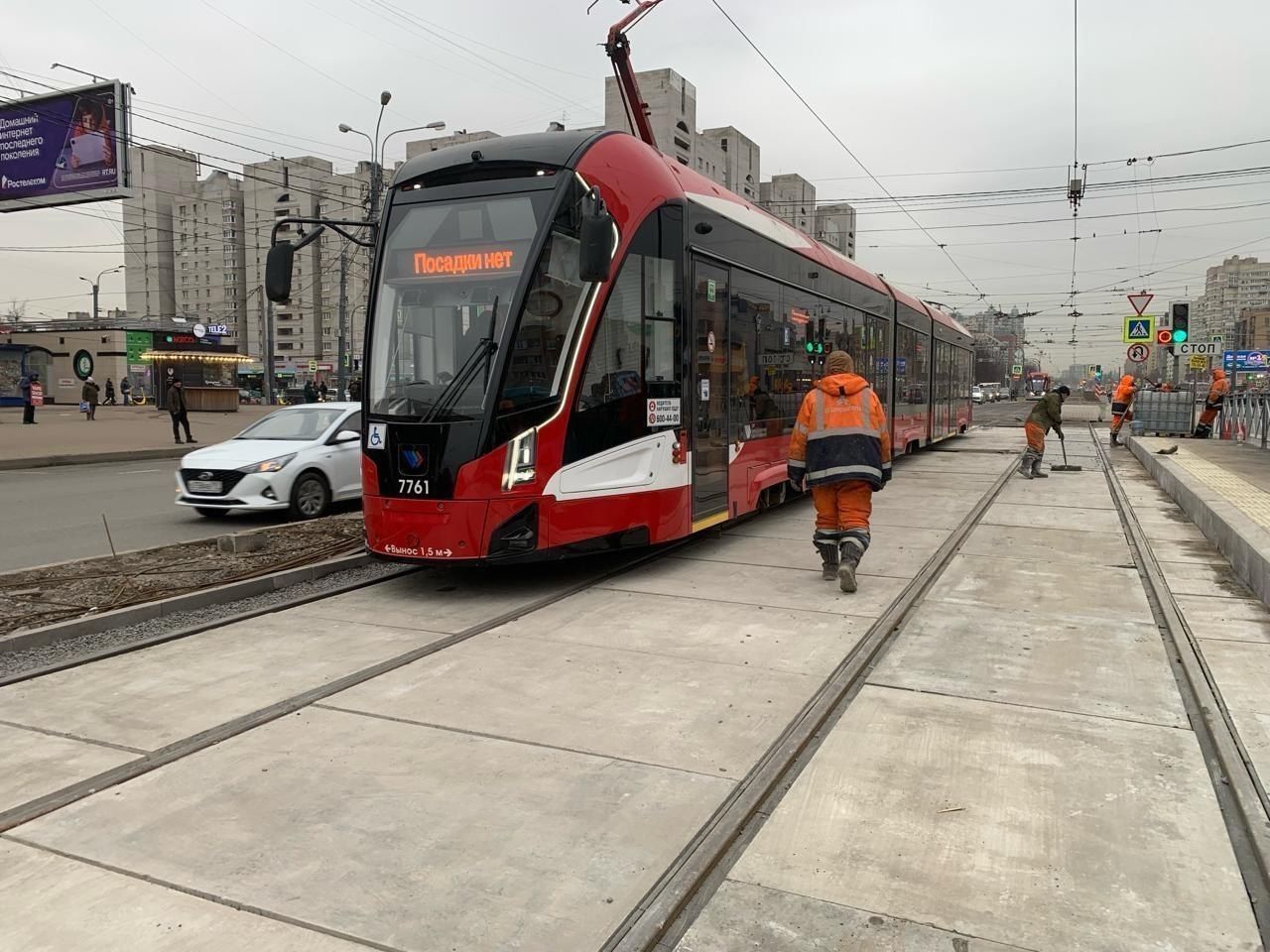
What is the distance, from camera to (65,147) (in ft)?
76.7

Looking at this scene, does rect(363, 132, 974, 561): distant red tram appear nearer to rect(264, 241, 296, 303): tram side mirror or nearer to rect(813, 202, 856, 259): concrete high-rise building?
rect(264, 241, 296, 303): tram side mirror

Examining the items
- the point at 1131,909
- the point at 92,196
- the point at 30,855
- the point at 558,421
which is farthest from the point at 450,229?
the point at 92,196

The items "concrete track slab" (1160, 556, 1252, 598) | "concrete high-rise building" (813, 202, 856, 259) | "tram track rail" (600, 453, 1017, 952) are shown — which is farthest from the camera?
"concrete high-rise building" (813, 202, 856, 259)

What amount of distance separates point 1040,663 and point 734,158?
9343 centimetres

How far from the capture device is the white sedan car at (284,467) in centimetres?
1084

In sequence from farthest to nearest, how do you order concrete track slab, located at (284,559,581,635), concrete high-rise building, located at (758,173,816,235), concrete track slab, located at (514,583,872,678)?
concrete high-rise building, located at (758,173,816,235), concrete track slab, located at (284,559,581,635), concrete track slab, located at (514,583,872,678)

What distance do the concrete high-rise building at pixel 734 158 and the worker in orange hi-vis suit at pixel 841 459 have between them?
85.8 metres

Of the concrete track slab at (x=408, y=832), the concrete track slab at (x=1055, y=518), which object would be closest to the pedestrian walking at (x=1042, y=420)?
the concrete track slab at (x=1055, y=518)

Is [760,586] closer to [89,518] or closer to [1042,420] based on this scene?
[89,518]

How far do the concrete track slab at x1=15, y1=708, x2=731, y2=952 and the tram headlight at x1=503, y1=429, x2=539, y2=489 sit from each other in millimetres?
2624

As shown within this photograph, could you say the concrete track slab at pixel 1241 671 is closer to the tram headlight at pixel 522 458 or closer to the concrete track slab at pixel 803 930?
the concrete track slab at pixel 803 930

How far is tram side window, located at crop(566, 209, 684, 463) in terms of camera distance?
7008 mm

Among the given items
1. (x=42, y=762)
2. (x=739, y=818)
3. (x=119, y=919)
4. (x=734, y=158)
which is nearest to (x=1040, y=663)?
(x=739, y=818)

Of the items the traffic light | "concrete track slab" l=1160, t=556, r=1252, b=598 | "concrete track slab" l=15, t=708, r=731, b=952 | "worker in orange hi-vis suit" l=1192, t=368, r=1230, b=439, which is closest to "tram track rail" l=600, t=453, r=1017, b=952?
"concrete track slab" l=15, t=708, r=731, b=952
